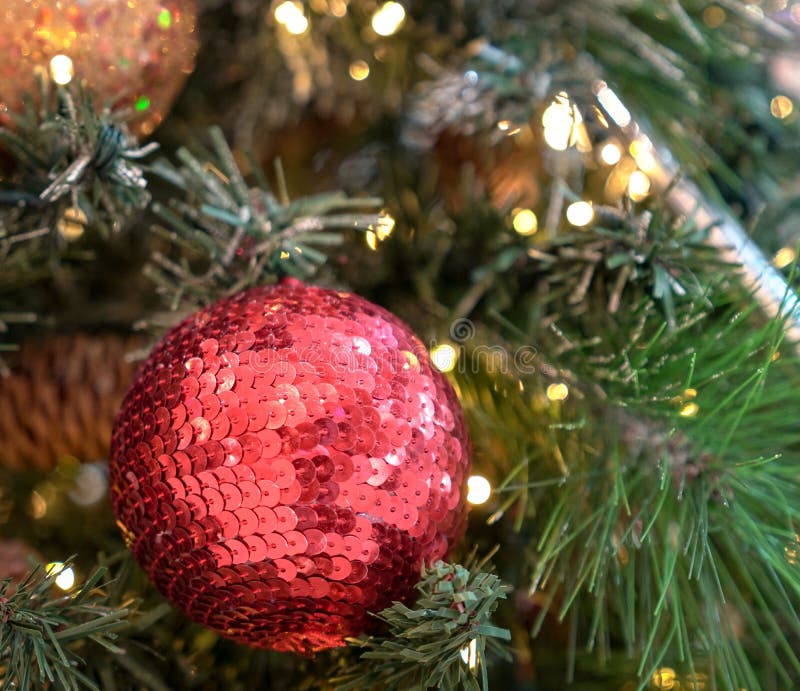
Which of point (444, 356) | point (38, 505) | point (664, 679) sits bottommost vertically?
point (38, 505)

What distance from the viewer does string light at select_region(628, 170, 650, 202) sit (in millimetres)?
511

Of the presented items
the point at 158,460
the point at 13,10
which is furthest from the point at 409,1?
the point at 158,460

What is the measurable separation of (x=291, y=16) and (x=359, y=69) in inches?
3.3

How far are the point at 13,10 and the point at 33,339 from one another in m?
0.25

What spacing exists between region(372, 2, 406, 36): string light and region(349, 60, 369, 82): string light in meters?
0.04

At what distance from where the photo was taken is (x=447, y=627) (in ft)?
1.01

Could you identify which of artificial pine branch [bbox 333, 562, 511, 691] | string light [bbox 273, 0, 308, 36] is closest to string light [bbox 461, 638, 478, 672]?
artificial pine branch [bbox 333, 562, 511, 691]

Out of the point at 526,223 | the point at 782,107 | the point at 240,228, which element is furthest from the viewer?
the point at 782,107

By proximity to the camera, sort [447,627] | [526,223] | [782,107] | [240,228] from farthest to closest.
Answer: [782,107], [526,223], [240,228], [447,627]

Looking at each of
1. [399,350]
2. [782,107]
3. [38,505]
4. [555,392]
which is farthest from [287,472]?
[782,107]

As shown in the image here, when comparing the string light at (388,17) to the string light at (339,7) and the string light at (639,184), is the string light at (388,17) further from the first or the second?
the string light at (639,184)

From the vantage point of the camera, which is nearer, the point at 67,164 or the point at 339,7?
the point at 67,164

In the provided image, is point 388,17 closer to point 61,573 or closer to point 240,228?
point 240,228

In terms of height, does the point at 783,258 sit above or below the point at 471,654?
above
